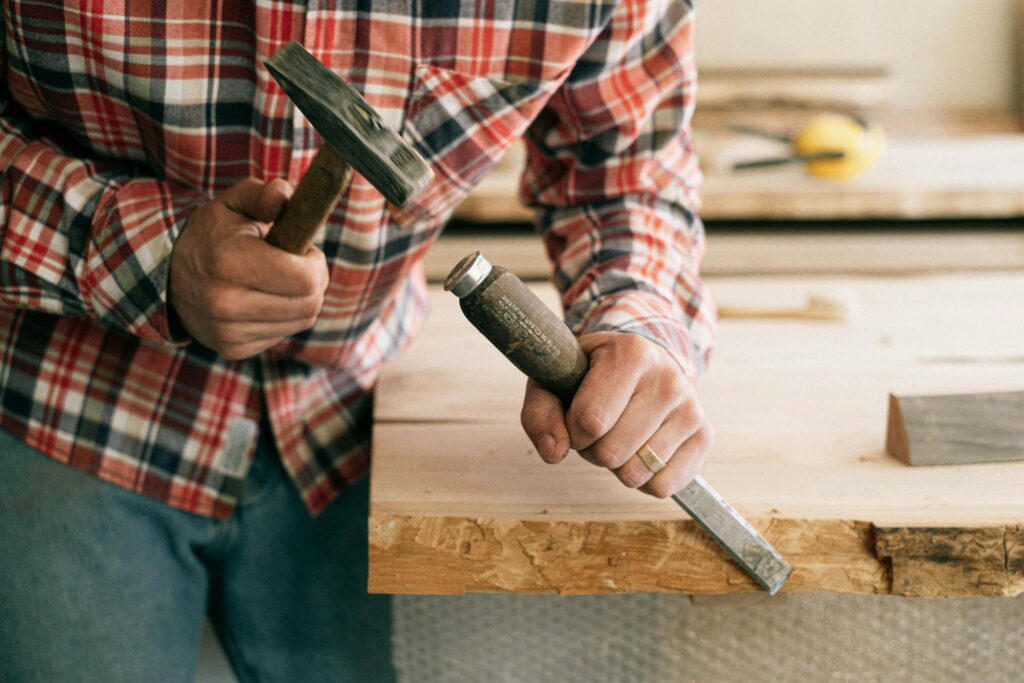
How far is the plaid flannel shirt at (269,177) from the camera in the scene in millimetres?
704

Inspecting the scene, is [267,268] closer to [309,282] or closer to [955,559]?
[309,282]

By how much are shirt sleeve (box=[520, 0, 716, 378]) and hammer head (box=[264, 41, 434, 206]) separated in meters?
0.25

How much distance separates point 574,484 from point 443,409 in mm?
170

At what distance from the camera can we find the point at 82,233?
2.40ft

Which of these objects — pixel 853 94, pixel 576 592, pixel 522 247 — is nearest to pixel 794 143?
pixel 853 94

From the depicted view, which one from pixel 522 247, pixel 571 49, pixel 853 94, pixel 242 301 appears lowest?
pixel 522 247

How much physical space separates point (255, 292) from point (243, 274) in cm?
2

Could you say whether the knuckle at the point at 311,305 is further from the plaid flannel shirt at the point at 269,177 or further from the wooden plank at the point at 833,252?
the wooden plank at the point at 833,252

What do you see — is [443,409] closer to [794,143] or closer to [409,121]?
[409,121]

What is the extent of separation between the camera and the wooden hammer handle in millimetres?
589

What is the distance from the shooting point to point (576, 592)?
72cm

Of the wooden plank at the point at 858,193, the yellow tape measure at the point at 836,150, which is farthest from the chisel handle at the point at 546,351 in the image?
the yellow tape measure at the point at 836,150

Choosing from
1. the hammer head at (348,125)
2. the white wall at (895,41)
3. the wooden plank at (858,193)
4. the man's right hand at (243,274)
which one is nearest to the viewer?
the hammer head at (348,125)

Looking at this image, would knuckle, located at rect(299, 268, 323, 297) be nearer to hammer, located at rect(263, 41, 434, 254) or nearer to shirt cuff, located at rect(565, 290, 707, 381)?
hammer, located at rect(263, 41, 434, 254)
